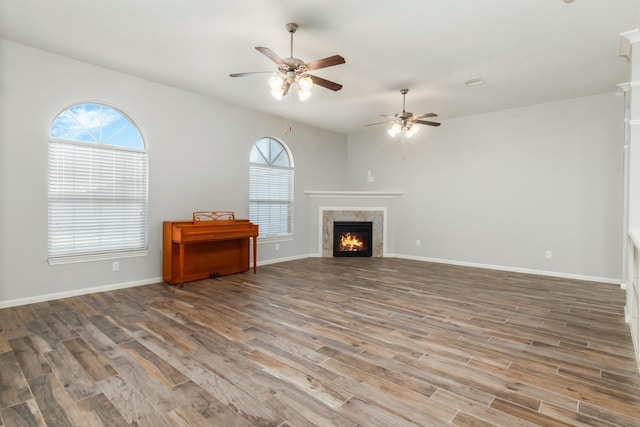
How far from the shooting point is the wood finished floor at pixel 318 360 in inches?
71.7

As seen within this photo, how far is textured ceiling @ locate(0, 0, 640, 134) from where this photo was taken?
2.90 metres

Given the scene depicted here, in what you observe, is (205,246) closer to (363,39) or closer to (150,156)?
(150,156)

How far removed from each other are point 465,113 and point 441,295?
3.60 meters

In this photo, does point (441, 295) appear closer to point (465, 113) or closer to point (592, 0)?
point (592, 0)

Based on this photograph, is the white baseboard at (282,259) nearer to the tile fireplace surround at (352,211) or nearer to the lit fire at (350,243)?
the tile fireplace surround at (352,211)

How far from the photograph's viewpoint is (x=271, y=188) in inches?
254

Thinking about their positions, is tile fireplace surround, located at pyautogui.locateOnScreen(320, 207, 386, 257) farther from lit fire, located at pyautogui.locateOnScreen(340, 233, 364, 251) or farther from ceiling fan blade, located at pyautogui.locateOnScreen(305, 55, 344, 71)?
ceiling fan blade, located at pyautogui.locateOnScreen(305, 55, 344, 71)

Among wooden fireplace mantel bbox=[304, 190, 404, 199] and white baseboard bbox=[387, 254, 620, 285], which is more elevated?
wooden fireplace mantel bbox=[304, 190, 404, 199]

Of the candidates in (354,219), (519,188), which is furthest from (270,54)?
(519,188)

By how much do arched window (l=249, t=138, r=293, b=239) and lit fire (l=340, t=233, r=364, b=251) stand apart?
45.5 inches

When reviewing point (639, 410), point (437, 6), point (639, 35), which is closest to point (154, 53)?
point (437, 6)

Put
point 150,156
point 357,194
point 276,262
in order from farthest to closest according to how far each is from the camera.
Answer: point 357,194 < point 276,262 < point 150,156

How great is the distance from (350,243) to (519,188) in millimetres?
3267

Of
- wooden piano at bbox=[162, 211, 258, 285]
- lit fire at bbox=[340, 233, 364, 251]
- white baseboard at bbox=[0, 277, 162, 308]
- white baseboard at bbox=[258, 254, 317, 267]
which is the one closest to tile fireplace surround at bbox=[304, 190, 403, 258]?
lit fire at bbox=[340, 233, 364, 251]
